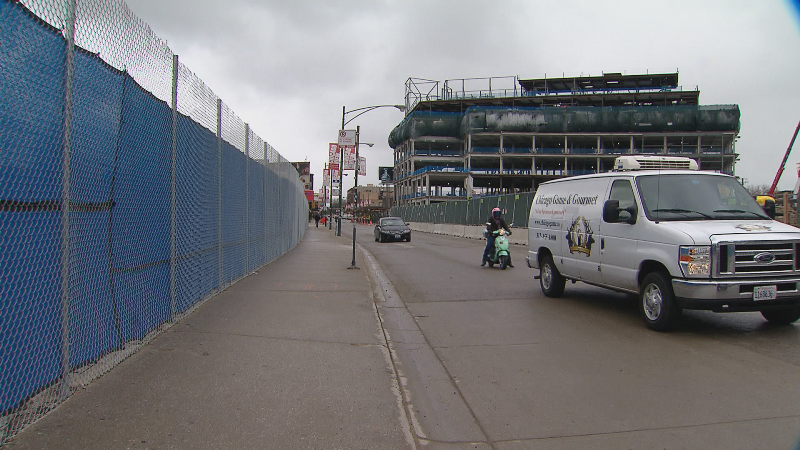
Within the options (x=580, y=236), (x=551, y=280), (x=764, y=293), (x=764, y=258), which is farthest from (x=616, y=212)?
(x=551, y=280)

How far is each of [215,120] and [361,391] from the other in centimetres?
564

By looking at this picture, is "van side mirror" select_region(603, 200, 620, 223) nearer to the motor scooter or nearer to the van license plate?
the van license plate

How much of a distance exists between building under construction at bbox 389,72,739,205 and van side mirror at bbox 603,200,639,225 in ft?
274

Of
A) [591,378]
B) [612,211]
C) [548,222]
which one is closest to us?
[591,378]

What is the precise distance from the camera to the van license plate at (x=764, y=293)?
620 centimetres

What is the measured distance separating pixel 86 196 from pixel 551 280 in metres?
7.78

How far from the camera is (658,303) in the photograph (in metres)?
6.80

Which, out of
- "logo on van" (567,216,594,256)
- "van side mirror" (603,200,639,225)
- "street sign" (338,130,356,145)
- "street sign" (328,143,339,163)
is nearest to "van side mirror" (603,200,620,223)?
"van side mirror" (603,200,639,225)

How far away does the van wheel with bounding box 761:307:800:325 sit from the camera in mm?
6871

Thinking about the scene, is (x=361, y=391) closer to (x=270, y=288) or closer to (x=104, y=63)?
(x=104, y=63)

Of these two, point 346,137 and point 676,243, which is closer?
point 676,243

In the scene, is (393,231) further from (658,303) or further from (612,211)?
(658,303)

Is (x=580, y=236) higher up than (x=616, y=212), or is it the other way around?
(x=616, y=212)

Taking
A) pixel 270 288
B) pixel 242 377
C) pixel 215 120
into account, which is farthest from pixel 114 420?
pixel 270 288
